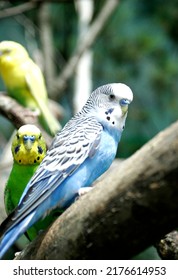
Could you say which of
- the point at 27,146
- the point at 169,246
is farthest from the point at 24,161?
the point at 169,246

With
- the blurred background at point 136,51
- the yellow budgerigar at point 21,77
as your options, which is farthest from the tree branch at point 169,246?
the blurred background at point 136,51

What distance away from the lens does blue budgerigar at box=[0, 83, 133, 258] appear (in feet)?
4.28

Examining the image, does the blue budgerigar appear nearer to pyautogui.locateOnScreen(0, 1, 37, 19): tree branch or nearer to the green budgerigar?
the green budgerigar

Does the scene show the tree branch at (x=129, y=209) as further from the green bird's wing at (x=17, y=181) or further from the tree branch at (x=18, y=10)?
the tree branch at (x=18, y=10)

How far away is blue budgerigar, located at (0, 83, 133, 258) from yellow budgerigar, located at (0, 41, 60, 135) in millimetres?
1120

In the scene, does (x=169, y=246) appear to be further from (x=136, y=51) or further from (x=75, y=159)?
(x=136, y=51)

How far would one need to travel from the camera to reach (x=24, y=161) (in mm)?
1403

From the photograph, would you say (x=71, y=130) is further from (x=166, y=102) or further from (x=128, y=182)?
(x=166, y=102)

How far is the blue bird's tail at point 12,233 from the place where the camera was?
1.27 meters

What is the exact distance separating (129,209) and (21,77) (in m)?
1.70

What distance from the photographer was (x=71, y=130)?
58.0 inches

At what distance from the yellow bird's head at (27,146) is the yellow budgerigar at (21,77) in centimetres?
116

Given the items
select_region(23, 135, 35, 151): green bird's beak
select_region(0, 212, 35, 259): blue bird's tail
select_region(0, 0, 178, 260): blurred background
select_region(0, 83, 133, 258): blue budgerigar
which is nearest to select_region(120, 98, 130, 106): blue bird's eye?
select_region(0, 83, 133, 258): blue budgerigar
